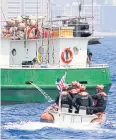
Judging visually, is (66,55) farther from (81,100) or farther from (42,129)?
(42,129)

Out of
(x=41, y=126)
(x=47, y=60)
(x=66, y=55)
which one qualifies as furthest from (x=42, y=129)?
(x=47, y=60)

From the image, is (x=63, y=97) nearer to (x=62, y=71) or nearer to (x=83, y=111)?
(x=83, y=111)

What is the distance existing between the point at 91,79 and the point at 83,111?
8.51 metres

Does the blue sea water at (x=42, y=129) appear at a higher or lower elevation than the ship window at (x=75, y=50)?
lower

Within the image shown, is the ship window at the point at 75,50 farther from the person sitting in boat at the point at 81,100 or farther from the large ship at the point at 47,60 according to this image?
the person sitting in boat at the point at 81,100

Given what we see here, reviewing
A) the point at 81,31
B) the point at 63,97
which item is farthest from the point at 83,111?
the point at 81,31

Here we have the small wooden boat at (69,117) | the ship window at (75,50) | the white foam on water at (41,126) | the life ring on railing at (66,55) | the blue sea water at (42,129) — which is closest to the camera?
the blue sea water at (42,129)

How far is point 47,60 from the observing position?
152 feet

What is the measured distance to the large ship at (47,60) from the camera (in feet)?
142

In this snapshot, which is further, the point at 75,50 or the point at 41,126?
the point at 75,50

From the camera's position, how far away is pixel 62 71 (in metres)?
43.8

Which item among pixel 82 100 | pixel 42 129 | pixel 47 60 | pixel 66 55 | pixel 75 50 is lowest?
pixel 42 129

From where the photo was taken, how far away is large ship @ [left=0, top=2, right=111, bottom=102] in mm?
43344

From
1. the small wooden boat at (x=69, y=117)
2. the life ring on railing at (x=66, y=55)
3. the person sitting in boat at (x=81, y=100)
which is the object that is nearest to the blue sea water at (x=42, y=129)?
the small wooden boat at (x=69, y=117)
